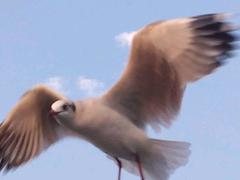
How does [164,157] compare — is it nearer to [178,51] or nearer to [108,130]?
[108,130]

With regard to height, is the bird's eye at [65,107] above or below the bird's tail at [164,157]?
above

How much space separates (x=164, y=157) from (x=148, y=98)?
50cm

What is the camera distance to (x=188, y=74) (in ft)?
20.5

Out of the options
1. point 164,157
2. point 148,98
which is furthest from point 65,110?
point 164,157

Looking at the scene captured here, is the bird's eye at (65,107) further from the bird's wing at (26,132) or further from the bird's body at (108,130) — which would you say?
the bird's wing at (26,132)

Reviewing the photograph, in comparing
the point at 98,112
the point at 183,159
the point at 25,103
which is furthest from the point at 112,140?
the point at 25,103

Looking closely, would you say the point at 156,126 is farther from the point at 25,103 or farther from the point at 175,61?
the point at 25,103

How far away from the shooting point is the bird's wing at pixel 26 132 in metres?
7.22

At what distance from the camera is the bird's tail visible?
6684mm

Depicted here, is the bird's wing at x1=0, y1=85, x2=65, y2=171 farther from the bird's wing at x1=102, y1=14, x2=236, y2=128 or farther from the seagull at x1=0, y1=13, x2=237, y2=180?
the bird's wing at x1=102, y1=14, x2=236, y2=128

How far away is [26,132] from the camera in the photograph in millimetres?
7348

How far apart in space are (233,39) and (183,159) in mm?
1128

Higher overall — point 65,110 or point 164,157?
point 65,110

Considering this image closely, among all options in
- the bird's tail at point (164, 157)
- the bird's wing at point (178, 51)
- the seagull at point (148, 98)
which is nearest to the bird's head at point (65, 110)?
the seagull at point (148, 98)
